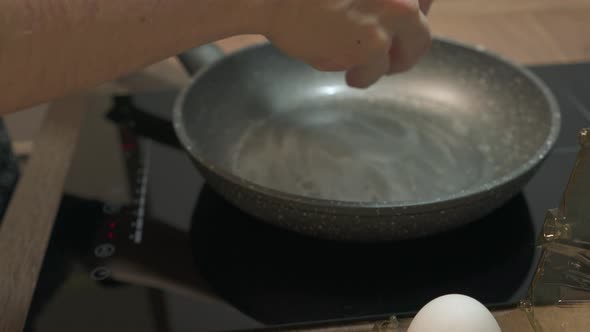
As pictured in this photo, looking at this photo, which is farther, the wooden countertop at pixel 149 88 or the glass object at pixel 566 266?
the wooden countertop at pixel 149 88

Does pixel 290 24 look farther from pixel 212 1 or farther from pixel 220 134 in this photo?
pixel 220 134

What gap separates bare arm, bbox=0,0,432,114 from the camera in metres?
0.36

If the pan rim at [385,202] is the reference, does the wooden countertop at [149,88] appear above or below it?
below

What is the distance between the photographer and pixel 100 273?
0.52m

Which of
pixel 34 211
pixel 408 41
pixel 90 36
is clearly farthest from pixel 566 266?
pixel 34 211

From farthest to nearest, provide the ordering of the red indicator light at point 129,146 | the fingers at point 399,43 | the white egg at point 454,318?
1. the red indicator light at point 129,146
2. the fingers at point 399,43
3. the white egg at point 454,318

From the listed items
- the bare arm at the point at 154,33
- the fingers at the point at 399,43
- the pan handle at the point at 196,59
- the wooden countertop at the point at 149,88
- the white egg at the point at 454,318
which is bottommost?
the wooden countertop at the point at 149,88

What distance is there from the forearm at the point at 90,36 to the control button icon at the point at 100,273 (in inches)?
6.9

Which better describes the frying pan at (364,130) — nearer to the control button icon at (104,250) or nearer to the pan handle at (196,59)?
the pan handle at (196,59)

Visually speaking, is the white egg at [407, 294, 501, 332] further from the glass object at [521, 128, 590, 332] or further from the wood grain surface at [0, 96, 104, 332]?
the wood grain surface at [0, 96, 104, 332]

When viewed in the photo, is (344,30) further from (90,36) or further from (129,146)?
(129,146)

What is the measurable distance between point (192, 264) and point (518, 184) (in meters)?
0.28

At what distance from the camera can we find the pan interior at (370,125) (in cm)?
63

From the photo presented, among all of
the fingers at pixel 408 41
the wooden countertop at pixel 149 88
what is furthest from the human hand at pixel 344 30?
the wooden countertop at pixel 149 88
